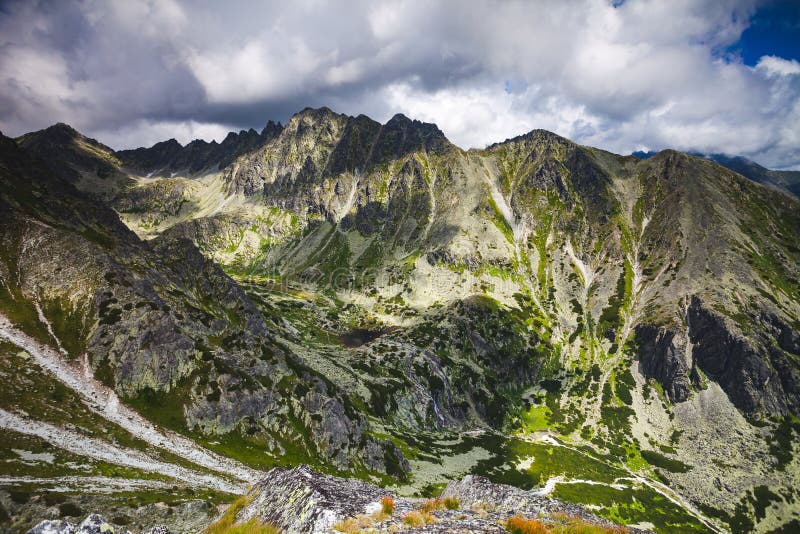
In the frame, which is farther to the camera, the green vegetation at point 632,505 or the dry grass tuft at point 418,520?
the green vegetation at point 632,505

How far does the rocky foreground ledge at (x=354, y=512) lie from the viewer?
14.9 metres

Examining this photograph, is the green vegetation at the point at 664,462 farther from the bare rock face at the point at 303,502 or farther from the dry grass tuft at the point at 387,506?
the dry grass tuft at the point at 387,506

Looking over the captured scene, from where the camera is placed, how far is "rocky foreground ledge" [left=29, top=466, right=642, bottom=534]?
14867 millimetres

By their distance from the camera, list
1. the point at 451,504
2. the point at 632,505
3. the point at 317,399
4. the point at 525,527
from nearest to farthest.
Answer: the point at 525,527, the point at 451,504, the point at 317,399, the point at 632,505

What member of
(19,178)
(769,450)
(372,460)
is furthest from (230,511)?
(769,450)

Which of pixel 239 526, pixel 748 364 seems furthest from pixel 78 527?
pixel 748 364

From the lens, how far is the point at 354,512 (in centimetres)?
1612

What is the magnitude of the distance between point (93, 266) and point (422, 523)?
93.8 m

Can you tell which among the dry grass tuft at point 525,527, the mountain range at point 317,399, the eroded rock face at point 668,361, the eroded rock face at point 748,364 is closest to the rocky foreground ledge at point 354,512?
the dry grass tuft at point 525,527

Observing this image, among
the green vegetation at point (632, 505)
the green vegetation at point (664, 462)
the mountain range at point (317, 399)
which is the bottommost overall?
the green vegetation at point (632, 505)

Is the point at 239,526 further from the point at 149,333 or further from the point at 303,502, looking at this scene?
the point at 149,333

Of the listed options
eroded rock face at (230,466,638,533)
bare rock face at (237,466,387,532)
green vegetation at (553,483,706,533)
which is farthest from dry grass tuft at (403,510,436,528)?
green vegetation at (553,483,706,533)

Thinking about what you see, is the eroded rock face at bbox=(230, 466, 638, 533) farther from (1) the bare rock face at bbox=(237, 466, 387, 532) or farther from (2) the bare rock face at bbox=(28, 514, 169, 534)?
(2) the bare rock face at bbox=(28, 514, 169, 534)

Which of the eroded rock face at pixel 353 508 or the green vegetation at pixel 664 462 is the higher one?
the eroded rock face at pixel 353 508
